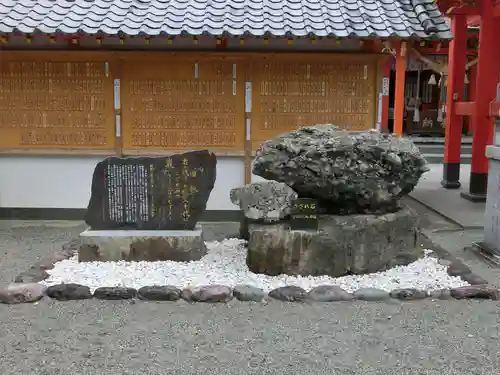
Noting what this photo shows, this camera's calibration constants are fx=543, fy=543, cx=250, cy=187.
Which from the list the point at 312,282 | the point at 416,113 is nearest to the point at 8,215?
the point at 312,282

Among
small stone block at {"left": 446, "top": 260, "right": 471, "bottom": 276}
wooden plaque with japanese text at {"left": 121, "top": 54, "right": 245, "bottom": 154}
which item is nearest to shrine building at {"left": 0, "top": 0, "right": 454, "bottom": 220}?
wooden plaque with japanese text at {"left": 121, "top": 54, "right": 245, "bottom": 154}

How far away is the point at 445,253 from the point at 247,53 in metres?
4.21

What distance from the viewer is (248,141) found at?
8727 millimetres

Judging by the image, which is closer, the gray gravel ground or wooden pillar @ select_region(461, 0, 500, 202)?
the gray gravel ground

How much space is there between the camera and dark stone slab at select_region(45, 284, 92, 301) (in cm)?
524

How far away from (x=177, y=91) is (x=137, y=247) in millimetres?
3209

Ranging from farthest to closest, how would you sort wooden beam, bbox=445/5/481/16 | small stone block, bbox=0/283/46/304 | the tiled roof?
1. wooden beam, bbox=445/5/481/16
2. the tiled roof
3. small stone block, bbox=0/283/46/304

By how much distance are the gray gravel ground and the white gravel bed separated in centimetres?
44

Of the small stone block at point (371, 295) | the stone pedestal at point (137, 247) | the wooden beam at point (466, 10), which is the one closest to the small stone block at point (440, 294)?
the small stone block at point (371, 295)

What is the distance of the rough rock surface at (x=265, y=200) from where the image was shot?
6094 mm

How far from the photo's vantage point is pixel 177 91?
8.67 meters

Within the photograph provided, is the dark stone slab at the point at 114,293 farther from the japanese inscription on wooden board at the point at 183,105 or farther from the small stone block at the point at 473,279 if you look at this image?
the japanese inscription on wooden board at the point at 183,105

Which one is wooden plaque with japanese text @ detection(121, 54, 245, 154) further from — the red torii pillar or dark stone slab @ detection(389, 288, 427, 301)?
the red torii pillar

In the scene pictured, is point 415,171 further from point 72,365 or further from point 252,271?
point 72,365
